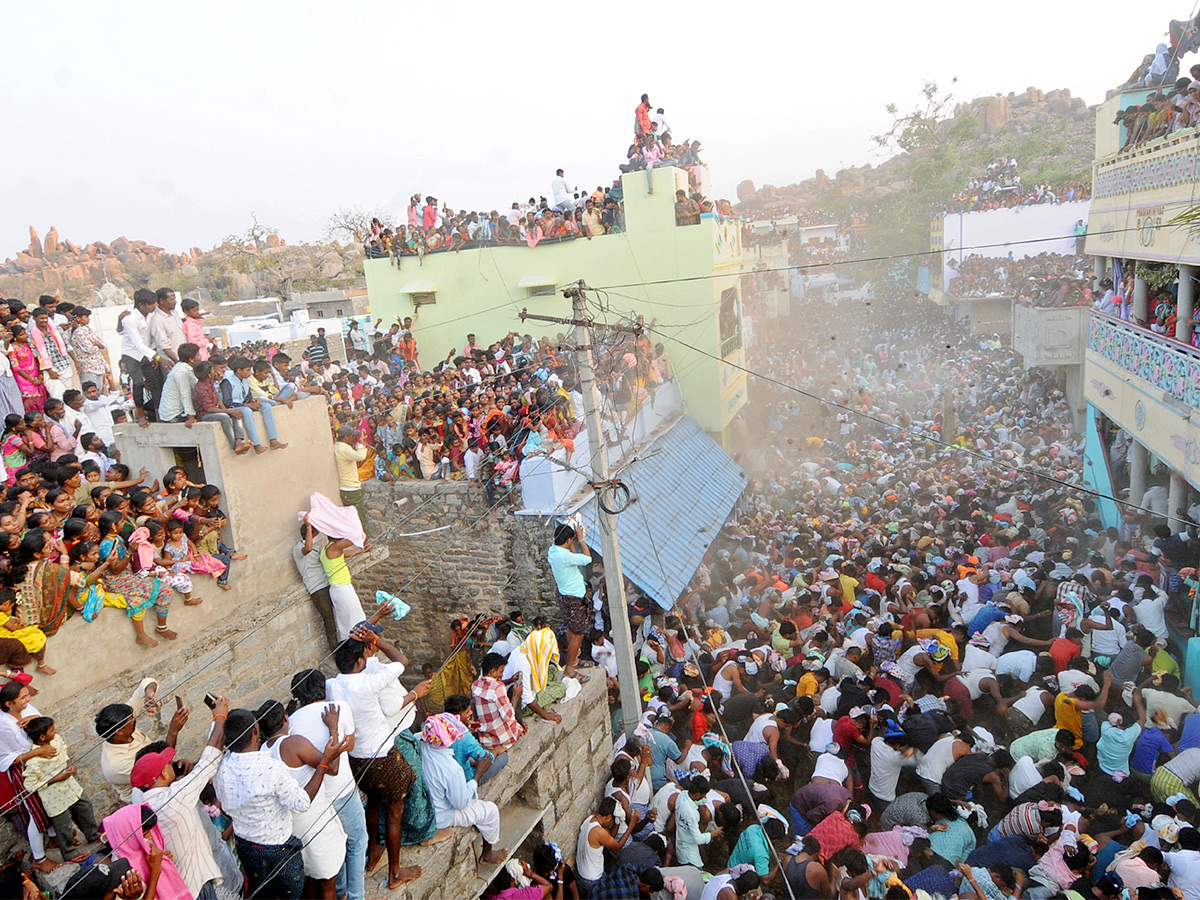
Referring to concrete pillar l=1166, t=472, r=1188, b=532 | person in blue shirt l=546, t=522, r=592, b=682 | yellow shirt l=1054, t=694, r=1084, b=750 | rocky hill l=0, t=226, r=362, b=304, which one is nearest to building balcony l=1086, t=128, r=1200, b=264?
concrete pillar l=1166, t=472, r=1188, b=532

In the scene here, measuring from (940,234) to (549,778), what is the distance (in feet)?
113

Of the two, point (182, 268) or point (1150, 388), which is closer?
point (1150, 388)

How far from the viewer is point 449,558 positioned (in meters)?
11.2

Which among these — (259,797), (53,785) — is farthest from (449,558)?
(259,797)

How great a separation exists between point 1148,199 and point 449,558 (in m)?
11.2

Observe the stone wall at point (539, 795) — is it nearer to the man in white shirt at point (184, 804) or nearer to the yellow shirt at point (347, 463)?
the man in white shirt at point (184, 804)

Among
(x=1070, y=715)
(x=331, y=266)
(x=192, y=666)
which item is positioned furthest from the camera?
(x=331, y=266)

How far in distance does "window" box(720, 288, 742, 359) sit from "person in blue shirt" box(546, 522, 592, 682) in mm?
10501

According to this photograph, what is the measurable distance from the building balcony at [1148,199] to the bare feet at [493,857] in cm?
870

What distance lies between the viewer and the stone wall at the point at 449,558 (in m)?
10.8

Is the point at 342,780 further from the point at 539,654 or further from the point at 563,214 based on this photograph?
the point at 563,214

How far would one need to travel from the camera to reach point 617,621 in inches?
325

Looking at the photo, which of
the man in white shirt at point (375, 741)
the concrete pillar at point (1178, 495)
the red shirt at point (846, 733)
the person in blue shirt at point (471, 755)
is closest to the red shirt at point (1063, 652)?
the red shirt at point (846, 733)

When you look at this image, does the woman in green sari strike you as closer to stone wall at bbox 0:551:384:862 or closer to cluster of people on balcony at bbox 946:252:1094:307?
stone wall at bbox 0:551:384:862
